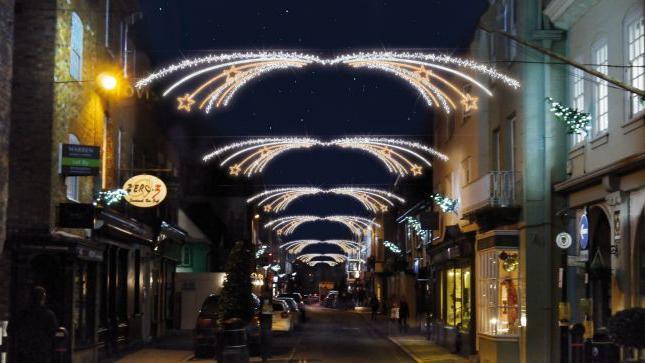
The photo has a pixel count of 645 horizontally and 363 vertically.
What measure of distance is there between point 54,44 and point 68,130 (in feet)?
7.40

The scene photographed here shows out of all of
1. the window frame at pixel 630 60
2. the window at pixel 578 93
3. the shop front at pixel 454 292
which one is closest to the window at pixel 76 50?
the window at pixel 578 93

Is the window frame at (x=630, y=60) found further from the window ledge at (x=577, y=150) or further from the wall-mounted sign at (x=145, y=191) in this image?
the wall-mounted sign at (x=145, y=191)

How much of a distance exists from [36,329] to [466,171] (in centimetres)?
1878

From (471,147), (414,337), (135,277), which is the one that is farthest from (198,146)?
(471,147)

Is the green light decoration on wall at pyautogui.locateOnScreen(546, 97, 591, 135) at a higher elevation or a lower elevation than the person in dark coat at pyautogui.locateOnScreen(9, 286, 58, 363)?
higher

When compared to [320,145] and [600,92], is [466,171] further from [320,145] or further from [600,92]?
[600,92]

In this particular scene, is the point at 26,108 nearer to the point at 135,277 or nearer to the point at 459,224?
the point at 135,277

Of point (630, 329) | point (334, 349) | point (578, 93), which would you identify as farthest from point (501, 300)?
point (630, 329)

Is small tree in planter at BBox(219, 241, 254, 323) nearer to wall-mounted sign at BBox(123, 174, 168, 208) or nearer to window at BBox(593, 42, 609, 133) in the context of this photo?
wall-mounted sign at BBox(123, 174, 168, 208)

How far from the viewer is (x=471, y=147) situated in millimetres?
30688

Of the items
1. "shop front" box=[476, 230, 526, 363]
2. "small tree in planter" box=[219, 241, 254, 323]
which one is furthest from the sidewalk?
"small tree in planter" box=[219, 241, 254, 323]

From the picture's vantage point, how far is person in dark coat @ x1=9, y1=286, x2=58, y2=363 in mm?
16688

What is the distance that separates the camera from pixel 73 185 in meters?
24.2

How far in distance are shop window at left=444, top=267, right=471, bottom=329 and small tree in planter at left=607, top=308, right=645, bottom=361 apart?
55.4 feet
